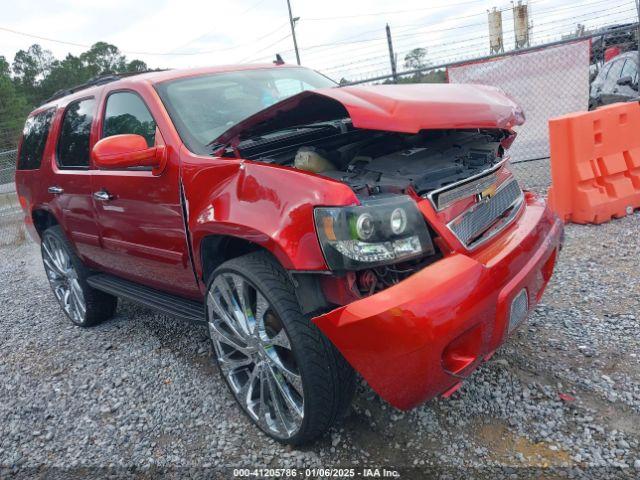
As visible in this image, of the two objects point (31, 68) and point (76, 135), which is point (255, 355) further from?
point (31, 68)

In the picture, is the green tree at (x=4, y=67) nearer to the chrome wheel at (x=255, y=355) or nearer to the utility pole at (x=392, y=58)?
the utility pole at (x=392, y=58)

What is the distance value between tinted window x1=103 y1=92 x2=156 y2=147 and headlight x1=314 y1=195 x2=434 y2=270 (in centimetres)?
153

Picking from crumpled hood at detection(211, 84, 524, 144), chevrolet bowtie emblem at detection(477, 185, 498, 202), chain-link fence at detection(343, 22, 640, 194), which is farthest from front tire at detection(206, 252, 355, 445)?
chain-link fence at detection(343, 22, 640, 194)

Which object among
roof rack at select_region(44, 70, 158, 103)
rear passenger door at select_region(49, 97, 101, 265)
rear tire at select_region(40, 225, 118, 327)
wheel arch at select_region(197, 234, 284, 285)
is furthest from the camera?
rear tire at select_region(40, 225, 118, 327)

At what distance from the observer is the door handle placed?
10.8ft

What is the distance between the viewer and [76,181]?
372 centimetres

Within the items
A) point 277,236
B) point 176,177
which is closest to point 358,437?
point 277,236

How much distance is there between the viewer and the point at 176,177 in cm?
268

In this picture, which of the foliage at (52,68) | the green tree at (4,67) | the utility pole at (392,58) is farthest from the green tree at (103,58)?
the utility pole at (392,58)

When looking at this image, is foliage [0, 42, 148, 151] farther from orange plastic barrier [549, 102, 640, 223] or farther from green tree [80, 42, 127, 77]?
orange plastic barrier [549, 102, 640, 223]

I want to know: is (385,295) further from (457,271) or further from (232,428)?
(232,428)

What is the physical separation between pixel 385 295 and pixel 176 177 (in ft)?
4.61

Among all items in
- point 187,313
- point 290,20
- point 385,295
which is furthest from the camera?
point 290,20

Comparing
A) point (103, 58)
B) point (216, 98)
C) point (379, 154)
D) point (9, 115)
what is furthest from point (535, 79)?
point (103, 58)
